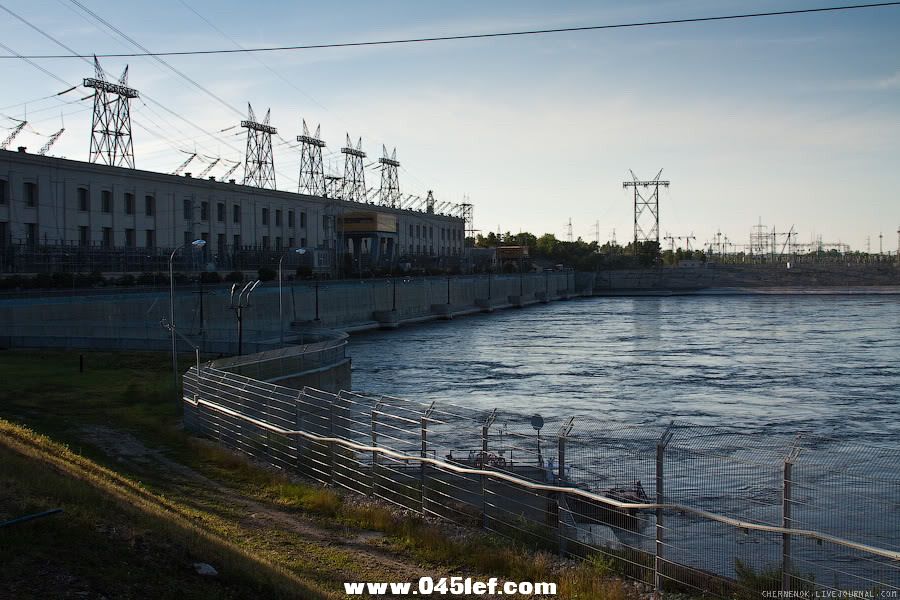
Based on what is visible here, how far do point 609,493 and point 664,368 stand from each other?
38931 millimetres

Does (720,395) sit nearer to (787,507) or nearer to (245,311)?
(787,507)

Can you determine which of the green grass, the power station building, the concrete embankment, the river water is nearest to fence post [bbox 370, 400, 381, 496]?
the green grass

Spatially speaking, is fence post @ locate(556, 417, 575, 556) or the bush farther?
the bush

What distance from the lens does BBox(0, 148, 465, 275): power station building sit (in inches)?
2299

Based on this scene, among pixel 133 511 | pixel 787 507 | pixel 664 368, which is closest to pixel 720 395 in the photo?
pixel 664 368

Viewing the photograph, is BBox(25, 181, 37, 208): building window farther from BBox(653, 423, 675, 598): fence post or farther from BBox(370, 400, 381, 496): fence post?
BBox(653, 423, 675, 598): fence post

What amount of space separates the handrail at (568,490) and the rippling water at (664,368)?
7.59 m

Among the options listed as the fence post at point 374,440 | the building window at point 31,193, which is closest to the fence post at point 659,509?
the fence post at point 374,440

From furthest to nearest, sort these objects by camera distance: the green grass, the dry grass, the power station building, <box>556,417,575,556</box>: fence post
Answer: the power station building → <box>556,417,575,556</box>: fence post → the green grass → the dry grass

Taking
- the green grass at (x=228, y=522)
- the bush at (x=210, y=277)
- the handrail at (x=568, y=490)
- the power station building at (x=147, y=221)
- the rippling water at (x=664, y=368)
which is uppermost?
the power station building at (x=147, y=221)

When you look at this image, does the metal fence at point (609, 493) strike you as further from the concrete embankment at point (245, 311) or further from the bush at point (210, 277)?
the bush at point (210, 277)

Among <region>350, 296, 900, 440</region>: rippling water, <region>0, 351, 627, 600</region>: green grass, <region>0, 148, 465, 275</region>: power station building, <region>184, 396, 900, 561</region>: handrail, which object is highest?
<region>0, 148, 465, 275</region>: power station building

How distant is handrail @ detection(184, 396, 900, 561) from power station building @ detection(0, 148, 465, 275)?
4493 cm

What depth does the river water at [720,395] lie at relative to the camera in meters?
14.8
